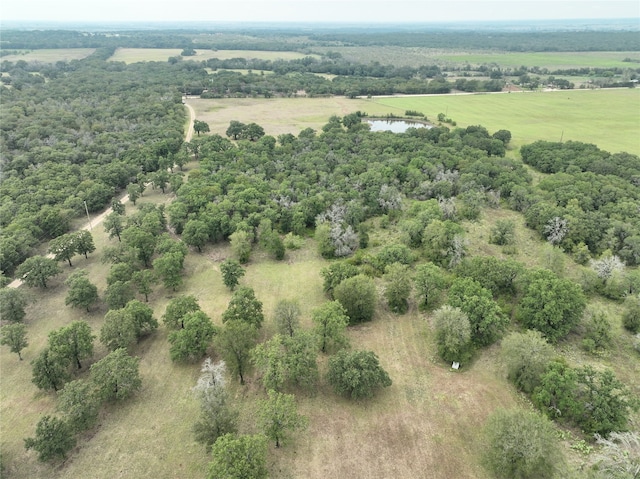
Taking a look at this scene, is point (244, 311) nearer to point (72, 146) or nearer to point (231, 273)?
point (231, 273)

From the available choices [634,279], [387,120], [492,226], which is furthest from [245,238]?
[387,120]

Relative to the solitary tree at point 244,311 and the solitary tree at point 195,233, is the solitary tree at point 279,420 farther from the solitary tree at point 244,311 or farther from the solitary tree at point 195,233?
the solitary tree at point 195,233

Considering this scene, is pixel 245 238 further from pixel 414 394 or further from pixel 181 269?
pixel 414 394

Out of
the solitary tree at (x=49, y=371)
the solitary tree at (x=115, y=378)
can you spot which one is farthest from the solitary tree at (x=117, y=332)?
the solitary tree at (x=49, y=371)

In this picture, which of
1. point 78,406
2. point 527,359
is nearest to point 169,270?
point 78,406

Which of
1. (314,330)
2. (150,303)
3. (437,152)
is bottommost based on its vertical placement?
(150,303)
